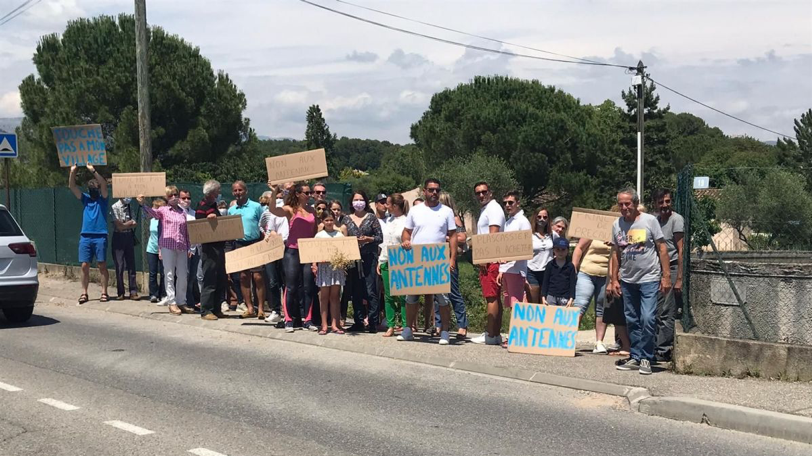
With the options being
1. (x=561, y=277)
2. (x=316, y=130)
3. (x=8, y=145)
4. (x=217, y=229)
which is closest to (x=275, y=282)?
(x=217, y=229)

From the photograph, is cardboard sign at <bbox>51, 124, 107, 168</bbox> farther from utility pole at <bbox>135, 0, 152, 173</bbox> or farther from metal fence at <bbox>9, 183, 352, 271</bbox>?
metal fence at <bbox>9, 183, 352, 271</bbox>

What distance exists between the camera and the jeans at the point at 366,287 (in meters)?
11.6

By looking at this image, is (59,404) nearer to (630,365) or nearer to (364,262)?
(364,262)

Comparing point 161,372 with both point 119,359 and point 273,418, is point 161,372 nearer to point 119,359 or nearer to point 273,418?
point 119,359

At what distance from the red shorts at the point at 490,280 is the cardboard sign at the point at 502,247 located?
227 millimetres

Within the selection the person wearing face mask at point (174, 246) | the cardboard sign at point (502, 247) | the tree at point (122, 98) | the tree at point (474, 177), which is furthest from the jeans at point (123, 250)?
the tree at point (474, 177)

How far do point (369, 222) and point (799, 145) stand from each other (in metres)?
73.9

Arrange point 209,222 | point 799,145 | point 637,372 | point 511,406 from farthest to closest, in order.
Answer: point 799,145, point 209,222, point 637,372, point 511,406

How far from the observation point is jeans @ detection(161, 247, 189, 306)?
1345 cm

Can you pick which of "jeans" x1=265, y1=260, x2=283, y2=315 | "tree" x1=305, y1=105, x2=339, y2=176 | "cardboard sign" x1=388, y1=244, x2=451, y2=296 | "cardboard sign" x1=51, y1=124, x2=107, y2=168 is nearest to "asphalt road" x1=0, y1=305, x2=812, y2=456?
"cardboard sign" x1=388, y1=244, x2=451, y2=296

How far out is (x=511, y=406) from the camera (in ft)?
26.0

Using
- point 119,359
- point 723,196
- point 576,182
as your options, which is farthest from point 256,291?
point 576,182

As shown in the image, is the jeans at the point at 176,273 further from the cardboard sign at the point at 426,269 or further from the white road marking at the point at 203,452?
the white road marking at the point at 203,452

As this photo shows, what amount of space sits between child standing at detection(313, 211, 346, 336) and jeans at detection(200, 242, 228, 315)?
6.49ft
